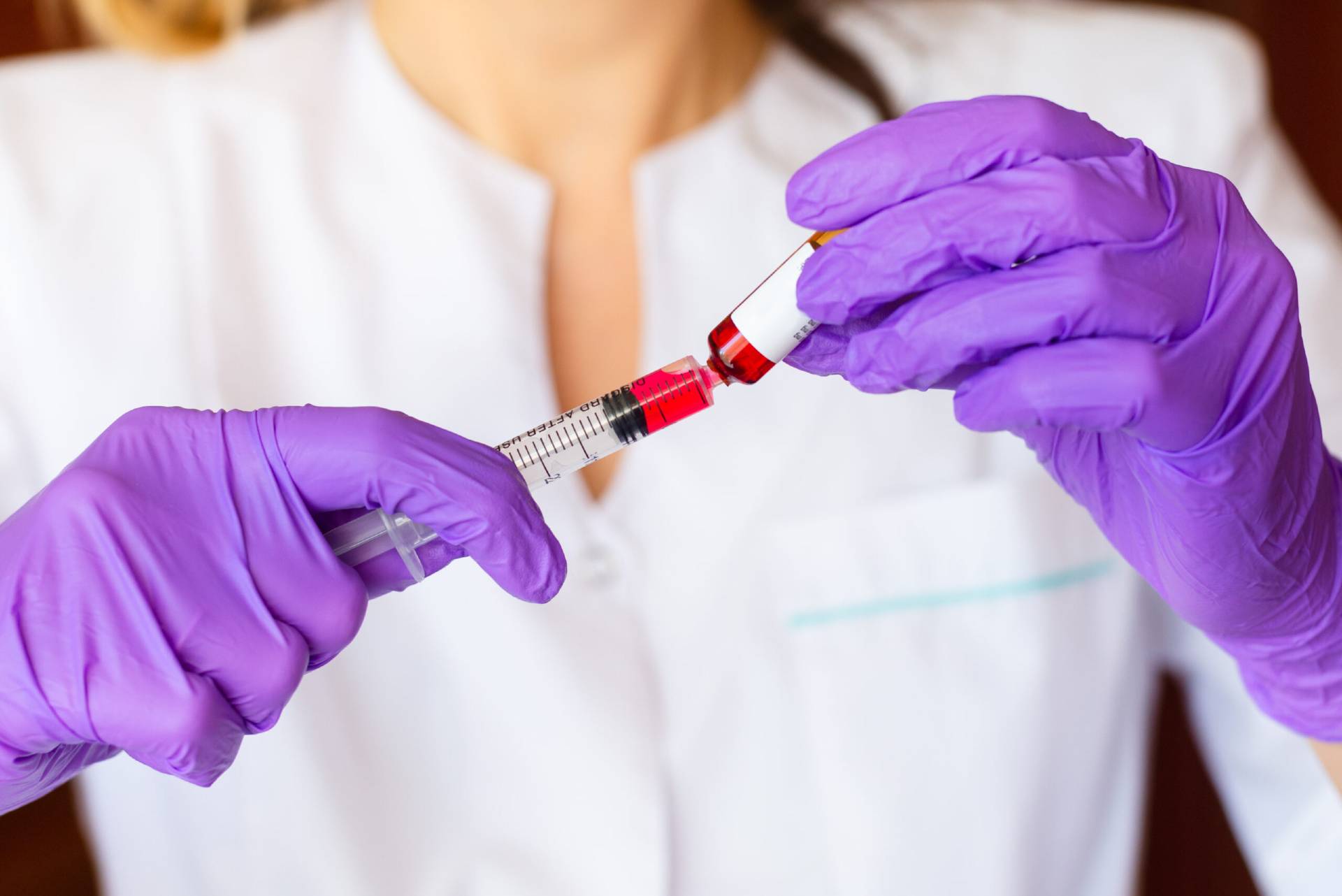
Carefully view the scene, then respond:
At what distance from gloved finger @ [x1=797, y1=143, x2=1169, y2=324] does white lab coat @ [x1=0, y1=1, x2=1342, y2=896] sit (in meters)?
0.30

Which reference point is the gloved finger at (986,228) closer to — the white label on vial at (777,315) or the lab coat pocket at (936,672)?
the white label on vial at (777,315)

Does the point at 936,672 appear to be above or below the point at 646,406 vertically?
below

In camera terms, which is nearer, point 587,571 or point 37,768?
point 37,768

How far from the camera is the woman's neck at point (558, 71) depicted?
35.9 inches

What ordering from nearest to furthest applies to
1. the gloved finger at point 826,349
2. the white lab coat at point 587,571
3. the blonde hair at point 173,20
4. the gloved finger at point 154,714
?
1. the gloved finger at point 154,714
2. the gloved finger at point 826,349
3. the white lab coat at point 587,571
4. the blonde hair at point 173,20

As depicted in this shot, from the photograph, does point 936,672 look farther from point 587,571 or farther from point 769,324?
point 769,324

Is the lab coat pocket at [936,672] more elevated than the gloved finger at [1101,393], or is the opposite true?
the gloved finger at [1101,393]

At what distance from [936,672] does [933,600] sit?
55mm

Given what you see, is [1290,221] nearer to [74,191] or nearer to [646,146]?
[646,146]

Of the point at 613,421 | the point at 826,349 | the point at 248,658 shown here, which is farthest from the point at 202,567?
the point at 826,349

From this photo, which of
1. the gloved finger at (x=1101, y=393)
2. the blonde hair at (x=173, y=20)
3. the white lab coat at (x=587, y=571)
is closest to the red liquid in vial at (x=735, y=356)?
the gloved finger at (x=1101, y=393)

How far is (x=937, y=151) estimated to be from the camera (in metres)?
0.60

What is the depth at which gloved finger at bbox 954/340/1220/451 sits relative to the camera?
22.1 inches

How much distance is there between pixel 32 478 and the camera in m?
0.83
